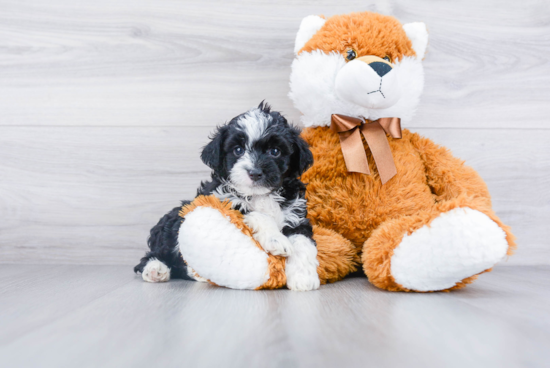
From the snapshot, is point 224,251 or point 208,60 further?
point 208,60

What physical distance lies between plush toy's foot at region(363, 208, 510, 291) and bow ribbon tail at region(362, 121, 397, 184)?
0.74 feet

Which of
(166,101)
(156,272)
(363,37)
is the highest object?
(363,37)

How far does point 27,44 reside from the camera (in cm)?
182

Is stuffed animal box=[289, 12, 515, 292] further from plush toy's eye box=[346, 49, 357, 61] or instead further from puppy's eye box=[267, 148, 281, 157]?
puppy's eye box=[267, 148, 281, 157]

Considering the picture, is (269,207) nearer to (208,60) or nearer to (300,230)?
(300,230)

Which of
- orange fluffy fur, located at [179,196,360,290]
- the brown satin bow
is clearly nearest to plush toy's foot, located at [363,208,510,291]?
orange fluffy fur, located at [179,196,360,290]

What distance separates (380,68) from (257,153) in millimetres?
505

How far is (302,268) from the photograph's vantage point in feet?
3.90

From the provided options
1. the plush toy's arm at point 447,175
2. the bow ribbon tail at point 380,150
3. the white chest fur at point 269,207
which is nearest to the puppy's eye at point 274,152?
the white chest fur at point 269,207

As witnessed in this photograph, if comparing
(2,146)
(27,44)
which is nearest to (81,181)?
(2,146)

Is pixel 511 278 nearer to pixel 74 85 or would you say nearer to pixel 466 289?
pixel 466 289

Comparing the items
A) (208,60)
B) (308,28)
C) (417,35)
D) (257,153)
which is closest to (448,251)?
(257,153)

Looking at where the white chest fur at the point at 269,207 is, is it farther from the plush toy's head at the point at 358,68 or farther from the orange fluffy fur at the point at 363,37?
the orange fluffy fur at the point at 363,37

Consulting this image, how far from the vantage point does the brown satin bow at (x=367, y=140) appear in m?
1.39
